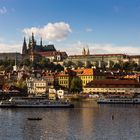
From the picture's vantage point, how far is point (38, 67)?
145375 millimetres

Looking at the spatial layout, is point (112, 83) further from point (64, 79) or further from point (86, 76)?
point (86, 76)

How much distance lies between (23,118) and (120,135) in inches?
553

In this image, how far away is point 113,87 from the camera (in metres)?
97.6

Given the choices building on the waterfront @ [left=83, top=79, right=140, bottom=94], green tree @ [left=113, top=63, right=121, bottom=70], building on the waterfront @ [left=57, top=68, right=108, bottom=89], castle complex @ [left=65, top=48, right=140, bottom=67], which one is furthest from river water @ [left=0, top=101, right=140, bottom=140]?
castle complex @ [left=65, top=48, right=140, bottom=67]

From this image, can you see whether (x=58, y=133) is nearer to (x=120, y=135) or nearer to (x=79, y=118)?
(x=120, y=135)

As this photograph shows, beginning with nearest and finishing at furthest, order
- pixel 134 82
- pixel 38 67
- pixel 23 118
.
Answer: pixel 23 118, pixel 134 82, pixel 38 67

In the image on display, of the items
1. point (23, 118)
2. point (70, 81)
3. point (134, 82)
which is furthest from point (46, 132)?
point (70, 81)

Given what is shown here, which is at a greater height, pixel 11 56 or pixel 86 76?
pixel 11 56

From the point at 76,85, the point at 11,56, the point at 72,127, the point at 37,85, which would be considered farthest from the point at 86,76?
the point at 72,127

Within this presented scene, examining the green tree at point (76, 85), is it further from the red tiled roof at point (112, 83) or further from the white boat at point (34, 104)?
the white boat at point (34, 104)

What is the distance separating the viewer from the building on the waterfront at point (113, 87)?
9688 cm

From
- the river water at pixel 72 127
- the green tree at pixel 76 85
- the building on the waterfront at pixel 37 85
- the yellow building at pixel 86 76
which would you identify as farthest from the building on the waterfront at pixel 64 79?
the river water at pixel 72 127

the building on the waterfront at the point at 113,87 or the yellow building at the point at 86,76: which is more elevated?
the yellow building at the point at 86,76

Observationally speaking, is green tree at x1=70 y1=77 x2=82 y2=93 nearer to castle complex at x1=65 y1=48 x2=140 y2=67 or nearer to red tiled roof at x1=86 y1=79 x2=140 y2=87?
red tiled roof at x1=86 y1=79 x2=140 y2=87
